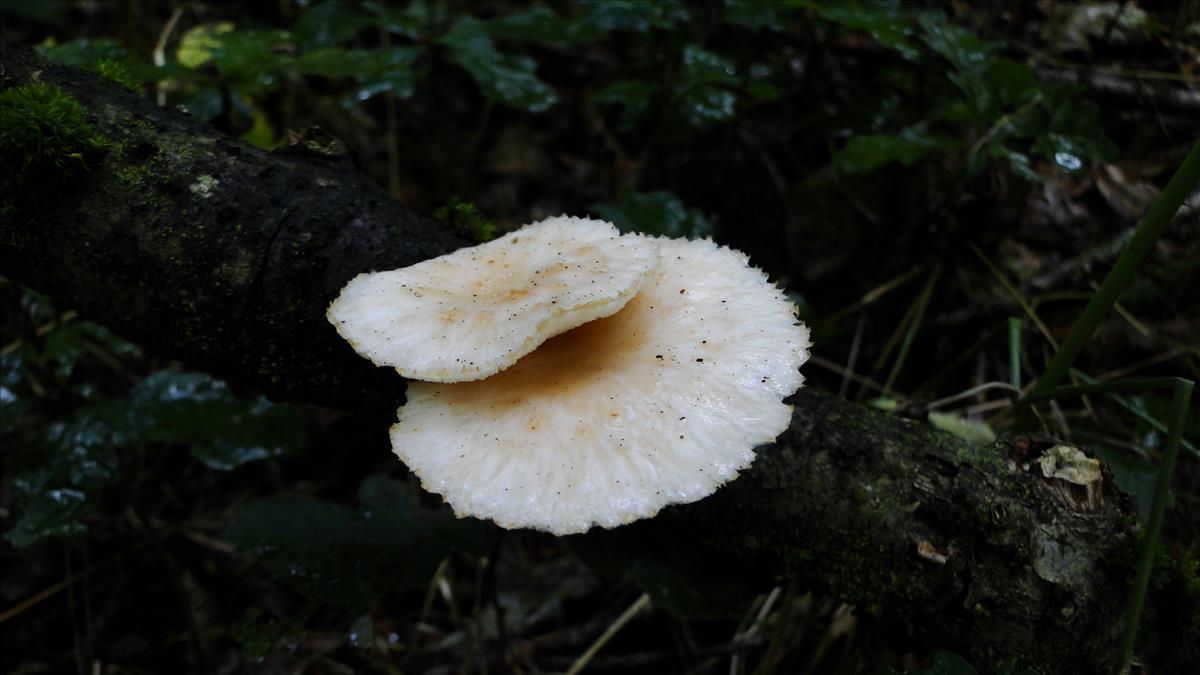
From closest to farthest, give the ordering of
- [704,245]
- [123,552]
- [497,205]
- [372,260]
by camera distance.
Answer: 1. [372,260]
2. [704,245]
3. [123,552]
4. [497,205]

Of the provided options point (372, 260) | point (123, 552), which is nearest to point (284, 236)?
point (372, 260)

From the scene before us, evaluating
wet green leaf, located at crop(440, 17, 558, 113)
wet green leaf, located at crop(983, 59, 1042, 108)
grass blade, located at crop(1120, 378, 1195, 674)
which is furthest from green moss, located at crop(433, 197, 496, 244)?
wet green leaf, located at crop(983, 59, 1042, 108)

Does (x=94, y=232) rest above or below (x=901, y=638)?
above

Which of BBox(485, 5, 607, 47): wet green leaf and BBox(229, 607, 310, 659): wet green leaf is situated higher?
BBox(485, 5, 607, 47): wet green leaf

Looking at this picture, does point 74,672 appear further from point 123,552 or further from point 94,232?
point 94,232

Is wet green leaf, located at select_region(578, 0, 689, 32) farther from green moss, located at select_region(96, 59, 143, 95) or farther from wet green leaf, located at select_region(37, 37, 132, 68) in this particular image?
wet green leaf, located at select_region(37, 37, 132, 68)

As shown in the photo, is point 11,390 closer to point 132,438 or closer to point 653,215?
point 132,438
